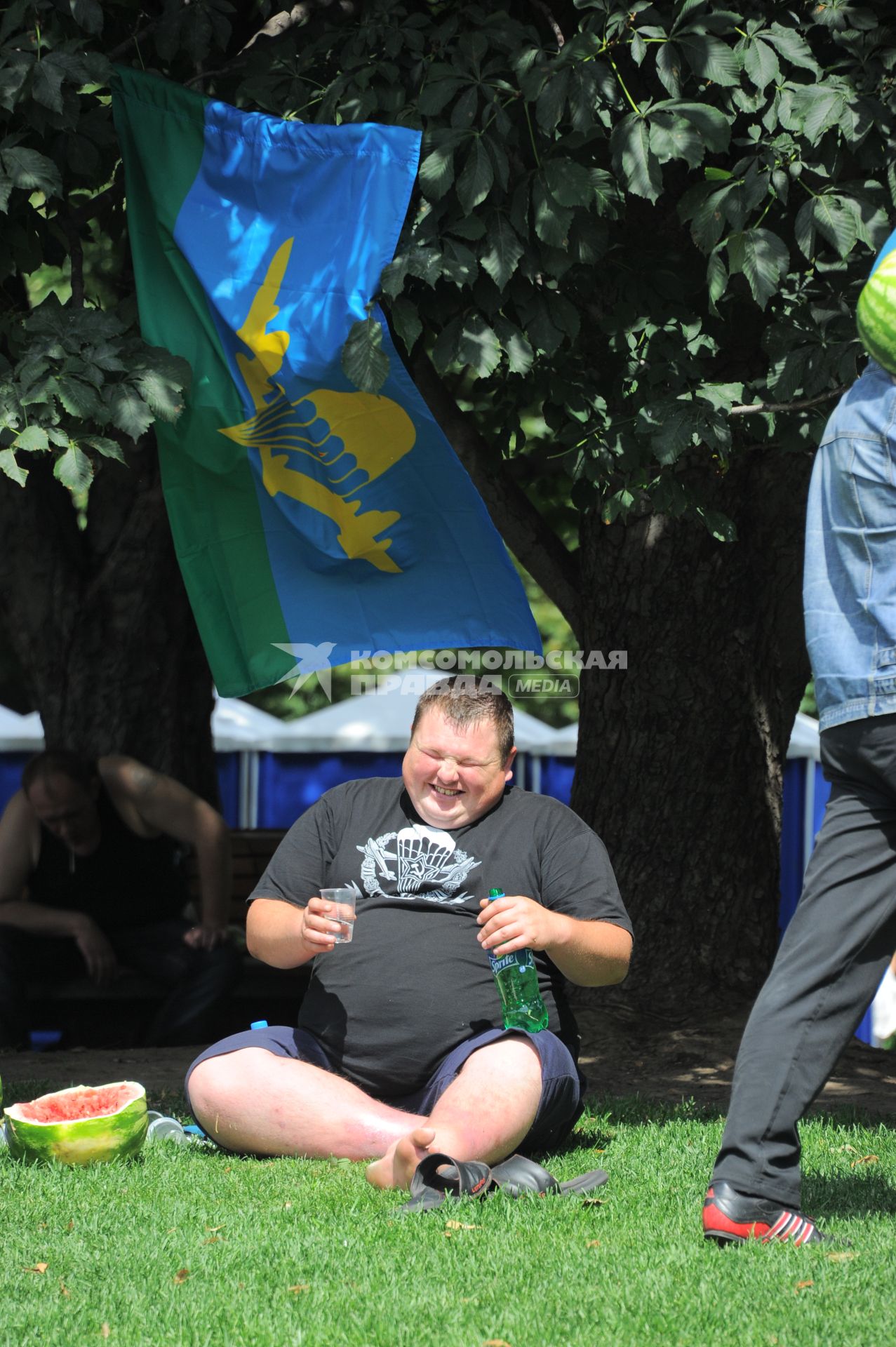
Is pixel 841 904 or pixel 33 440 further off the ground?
pixel 33 440

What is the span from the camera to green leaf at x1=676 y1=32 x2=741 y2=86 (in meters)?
4.50

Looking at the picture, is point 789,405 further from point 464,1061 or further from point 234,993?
point 234,993

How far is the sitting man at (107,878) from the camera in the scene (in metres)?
6.96

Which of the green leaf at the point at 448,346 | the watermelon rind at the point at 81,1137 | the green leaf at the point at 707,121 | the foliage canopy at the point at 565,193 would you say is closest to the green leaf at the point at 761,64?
the foliage canopy at the point at 565,193

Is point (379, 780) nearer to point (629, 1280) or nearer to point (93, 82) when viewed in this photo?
point (629, 1280)

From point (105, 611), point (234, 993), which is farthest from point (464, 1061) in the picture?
point (105, 611)

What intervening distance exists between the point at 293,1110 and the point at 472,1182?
0.63 m

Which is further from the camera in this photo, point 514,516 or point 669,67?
point 514,516

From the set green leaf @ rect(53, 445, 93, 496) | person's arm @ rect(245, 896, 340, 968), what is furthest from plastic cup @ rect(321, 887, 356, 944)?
green leaf @ rect(53, 445, 93, 496)

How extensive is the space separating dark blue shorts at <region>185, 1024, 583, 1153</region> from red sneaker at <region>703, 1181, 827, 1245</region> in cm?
77

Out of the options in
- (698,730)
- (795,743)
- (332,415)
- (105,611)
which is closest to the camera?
(332,415)

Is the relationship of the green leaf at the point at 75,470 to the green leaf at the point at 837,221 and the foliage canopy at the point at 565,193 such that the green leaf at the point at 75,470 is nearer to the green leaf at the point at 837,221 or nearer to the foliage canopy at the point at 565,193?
the foliage canopy at the point at 565,193

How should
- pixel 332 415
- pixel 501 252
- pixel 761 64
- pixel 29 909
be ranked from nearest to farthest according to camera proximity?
1. pixel 761 64
2. pixel 501 252
3. pixel 332 415
4. pixel 29 909

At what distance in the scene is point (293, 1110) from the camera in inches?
155
